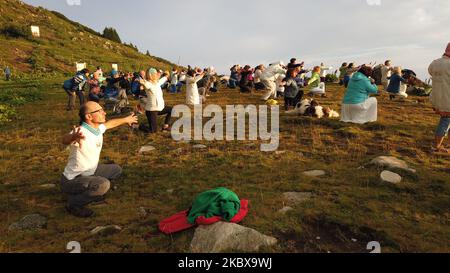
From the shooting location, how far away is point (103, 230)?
512 cm

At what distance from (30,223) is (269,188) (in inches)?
169

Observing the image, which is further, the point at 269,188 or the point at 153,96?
the point at 153,96

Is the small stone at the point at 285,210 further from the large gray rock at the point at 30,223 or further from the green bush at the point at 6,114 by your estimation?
the green bush at the point at 6,114

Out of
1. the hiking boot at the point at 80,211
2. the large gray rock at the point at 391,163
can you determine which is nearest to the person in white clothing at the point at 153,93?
the hiking boot at the point at 80,211

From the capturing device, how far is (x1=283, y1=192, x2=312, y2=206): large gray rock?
581cm

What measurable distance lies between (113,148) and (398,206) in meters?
7.77

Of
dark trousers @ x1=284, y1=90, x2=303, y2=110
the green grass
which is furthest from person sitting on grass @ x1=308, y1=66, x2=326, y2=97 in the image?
the green grass

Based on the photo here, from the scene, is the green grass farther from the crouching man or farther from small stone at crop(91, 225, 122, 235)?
the crouching man

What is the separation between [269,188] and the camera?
6.51 meters

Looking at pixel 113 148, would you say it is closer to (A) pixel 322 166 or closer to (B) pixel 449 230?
(A) pixel 322 166

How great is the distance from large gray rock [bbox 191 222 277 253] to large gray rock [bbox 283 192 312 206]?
1.41 m

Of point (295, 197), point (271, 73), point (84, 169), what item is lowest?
point (295, 197)

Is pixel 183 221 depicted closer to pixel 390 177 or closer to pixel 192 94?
pixel 390 177

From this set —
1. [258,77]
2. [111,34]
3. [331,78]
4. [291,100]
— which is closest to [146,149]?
[291,100]
